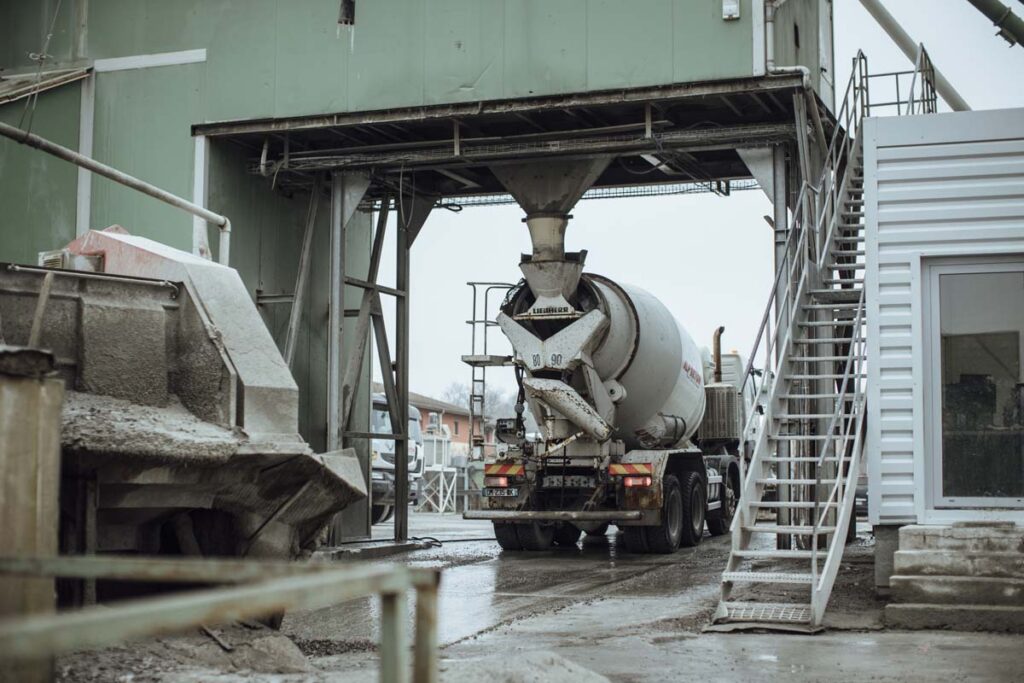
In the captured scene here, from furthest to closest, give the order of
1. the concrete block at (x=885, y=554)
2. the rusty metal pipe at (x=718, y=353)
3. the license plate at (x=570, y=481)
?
the rusty metal pipe at (x=718, y=353)
the license plate at (x=570, y=481)
the concrete block at (x=885, y=554)

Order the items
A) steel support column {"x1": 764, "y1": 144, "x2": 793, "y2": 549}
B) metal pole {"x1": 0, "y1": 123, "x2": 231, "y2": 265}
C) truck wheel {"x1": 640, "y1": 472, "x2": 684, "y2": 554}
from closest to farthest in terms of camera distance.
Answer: metal pole {"x1": 0, "y1": 123, "x2": 231, "y2": 265}
steel support column {"x1": 764, "y1": 144, "x2": 793, "y2": 549}
truck wheel {"x1": 640, "y1": 472, "x2": 684, "y2": 554}

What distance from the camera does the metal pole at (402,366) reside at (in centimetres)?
2105

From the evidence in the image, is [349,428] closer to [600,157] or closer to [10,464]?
[600,157]

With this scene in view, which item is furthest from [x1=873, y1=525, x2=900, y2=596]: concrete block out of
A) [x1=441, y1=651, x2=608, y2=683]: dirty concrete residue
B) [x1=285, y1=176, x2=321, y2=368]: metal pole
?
[x1=285, y1=176, x2=321, y2=368]: metal pole

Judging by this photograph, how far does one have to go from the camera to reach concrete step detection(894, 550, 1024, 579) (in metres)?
10.7

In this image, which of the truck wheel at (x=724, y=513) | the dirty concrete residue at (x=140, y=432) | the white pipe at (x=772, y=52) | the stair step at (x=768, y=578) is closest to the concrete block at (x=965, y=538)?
the stair step at (x=768, y=578)

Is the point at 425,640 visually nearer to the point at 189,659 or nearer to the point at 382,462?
the point at 189,659

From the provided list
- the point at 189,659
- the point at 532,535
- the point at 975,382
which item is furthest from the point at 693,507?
the point at 189,659

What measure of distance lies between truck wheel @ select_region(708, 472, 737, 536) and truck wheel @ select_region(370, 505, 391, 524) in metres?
7.05

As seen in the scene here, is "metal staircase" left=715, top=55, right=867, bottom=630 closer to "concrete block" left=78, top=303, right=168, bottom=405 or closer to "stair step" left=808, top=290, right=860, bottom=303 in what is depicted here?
"stair step" left=808, top=290, right=860, bottom=303

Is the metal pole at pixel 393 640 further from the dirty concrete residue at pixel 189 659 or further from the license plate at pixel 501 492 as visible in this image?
the license plate at pixel 501 492

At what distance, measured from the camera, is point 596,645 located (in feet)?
32.6

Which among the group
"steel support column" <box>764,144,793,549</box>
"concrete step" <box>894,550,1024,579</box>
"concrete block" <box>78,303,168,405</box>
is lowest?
"concrete step" <box>894,550,1024,579</box>

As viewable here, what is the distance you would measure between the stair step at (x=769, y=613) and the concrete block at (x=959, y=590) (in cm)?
80
